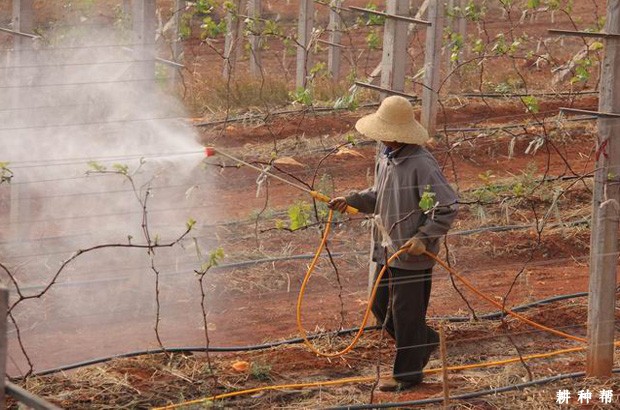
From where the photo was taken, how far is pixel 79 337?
25.1ft

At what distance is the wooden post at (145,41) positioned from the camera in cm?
835

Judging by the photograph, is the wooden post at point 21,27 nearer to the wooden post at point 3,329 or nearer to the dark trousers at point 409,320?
the dark trousers at point 409,320

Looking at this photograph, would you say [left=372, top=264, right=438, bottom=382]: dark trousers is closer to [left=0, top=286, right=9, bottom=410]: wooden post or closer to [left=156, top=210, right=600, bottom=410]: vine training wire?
[left=156, top=210, right=600, bottom=410]: vine training wire

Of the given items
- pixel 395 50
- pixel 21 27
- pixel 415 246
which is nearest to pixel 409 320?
pixel 415 246

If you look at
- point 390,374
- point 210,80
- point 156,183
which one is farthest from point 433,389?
point 210,80

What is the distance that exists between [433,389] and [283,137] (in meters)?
6.76

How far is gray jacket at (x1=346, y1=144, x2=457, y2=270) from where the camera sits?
6228 mm

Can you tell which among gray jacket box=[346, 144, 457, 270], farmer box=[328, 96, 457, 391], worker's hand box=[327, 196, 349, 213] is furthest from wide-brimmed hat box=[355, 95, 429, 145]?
worker's hand box=[327, 196, 349, 213]

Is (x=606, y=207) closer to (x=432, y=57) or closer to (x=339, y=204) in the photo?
(x=339, y=204)

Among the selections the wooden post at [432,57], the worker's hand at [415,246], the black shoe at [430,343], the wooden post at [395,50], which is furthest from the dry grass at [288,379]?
the wooden post at [432,57]

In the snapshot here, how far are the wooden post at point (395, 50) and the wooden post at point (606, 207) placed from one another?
150cm

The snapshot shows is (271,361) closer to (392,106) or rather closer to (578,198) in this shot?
(392,106)

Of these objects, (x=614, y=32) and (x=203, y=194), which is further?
(x=203, y=194)

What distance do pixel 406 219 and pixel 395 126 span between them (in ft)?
1.67
